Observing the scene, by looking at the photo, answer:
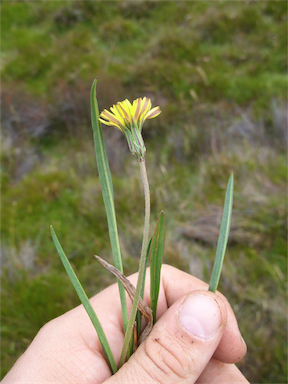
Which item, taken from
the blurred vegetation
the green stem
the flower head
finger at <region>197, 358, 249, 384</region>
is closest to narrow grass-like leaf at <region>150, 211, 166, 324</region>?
the green stem

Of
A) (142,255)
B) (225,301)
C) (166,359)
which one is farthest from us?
(225,301)

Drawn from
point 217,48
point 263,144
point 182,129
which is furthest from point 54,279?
point 217,48

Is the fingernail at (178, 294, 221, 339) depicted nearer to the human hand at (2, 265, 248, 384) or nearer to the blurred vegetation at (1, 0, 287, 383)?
the human hand at (2, 265, 248, 384)

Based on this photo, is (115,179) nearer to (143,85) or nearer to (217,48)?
(143,85)

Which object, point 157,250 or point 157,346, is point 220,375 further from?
point 157,250

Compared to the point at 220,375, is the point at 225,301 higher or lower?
higher

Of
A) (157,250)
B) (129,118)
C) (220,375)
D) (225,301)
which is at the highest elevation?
(129,118)

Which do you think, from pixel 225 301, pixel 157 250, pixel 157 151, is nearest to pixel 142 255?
pixel 157 250
